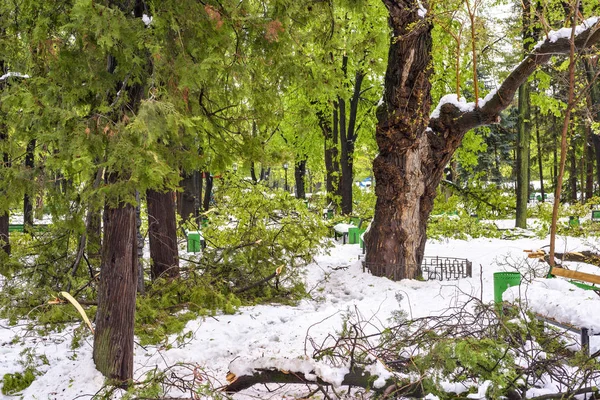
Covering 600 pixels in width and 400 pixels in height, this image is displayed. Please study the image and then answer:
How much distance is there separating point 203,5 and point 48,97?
1585mm

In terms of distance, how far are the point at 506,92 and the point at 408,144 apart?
1729 millimetres

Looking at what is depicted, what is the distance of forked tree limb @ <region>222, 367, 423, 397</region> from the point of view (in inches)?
139

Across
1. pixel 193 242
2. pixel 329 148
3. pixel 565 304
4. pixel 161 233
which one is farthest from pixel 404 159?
pixel 329 148

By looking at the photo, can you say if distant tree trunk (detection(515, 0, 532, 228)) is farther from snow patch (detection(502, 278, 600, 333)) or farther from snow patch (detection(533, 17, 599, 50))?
snow patch (detection(502, 278, 600, 333))

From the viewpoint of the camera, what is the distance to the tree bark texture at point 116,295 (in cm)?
464

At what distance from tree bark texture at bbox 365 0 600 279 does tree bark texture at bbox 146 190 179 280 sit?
3474mm

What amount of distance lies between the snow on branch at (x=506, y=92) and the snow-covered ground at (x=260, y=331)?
2.74 m

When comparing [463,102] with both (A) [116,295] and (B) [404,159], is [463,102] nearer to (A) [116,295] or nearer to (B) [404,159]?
(B) [404,159]

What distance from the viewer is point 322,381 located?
3814 millimetres

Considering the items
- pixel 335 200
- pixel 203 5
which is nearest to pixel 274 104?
pixel 203 5

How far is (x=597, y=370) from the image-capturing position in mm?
3383

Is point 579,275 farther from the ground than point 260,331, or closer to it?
farther from the ground

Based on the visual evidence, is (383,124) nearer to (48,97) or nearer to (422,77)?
(422,77)

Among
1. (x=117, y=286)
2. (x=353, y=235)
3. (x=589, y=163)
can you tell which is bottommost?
(x=353, y=235)
